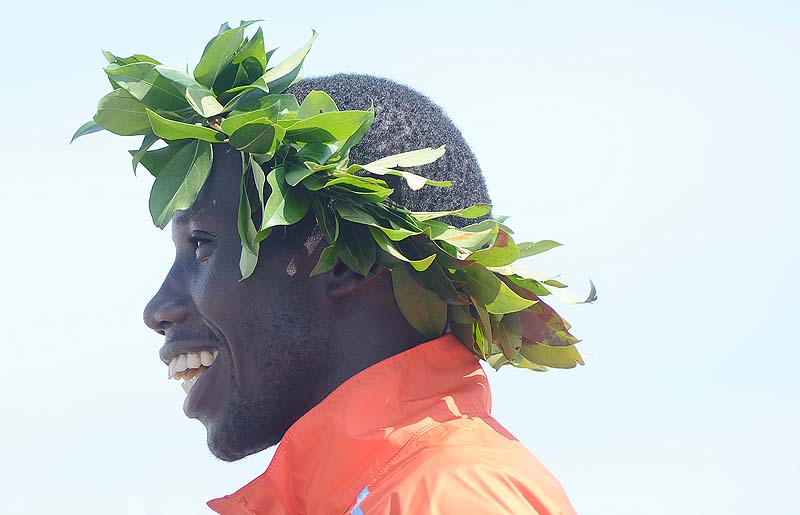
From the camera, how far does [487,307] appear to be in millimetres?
4172

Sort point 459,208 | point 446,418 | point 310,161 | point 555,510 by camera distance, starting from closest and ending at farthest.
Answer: point 555,510 < point 446,418 < point 310,161 < point 459,208

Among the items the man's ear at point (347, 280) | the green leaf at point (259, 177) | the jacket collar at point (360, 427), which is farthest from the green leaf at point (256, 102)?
the jacket collar at point (360, 427)

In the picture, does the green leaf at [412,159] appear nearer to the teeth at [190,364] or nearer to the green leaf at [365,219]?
the green leaf at [365,219]

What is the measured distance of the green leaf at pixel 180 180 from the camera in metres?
4.23

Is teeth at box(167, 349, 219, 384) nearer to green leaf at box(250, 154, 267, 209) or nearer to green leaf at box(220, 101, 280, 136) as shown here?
green leaf at box(250, 154, 267, 209)

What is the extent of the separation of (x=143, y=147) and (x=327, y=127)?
2.19 ft

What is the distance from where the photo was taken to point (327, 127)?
4.20 m

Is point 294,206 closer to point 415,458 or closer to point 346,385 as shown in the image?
point 346,385

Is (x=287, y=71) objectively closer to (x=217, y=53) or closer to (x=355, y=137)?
(x=217, y=53)

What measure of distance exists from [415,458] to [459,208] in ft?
3.50

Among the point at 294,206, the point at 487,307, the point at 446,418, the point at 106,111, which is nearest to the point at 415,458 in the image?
the point at 446,418

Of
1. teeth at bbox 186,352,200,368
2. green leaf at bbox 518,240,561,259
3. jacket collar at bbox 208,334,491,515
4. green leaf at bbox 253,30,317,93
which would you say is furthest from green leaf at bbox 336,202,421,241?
teeth at bbox 186,352,200,368

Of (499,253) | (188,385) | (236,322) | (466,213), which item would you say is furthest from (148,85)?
(499,253)

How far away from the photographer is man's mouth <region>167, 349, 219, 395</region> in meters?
4.51
